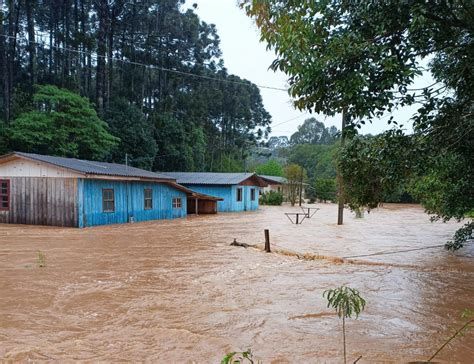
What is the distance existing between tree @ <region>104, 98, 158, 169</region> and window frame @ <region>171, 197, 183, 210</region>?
837cm

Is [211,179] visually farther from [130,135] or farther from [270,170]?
[270,170]

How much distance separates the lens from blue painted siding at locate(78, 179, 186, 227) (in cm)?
1789

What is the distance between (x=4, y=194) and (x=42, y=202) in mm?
2266

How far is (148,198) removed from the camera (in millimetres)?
22562

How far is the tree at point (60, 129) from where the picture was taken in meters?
24.2

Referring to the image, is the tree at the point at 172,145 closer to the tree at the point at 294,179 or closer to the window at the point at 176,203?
the tree at the point at 294,179

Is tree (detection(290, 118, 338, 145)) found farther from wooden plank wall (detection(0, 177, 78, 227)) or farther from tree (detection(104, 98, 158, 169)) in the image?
wooden plank wall (detection(0, 177, 78, 227))

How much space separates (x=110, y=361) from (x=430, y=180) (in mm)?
10727

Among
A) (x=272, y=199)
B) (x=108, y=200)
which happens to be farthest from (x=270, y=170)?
(x=108, y=200)

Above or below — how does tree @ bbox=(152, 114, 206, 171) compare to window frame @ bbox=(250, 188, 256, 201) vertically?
above

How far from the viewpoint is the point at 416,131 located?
636 centimetres

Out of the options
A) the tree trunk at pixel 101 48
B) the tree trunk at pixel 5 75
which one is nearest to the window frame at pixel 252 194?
the tree trunk at pixel 101 48

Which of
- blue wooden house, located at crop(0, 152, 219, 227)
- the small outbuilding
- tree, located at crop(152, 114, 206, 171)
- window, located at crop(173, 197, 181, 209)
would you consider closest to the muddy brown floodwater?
blue wooden house, located at crop(0, 152, 219, 227)

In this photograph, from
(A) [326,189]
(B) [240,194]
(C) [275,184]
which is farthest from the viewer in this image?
(C) [275,184]
